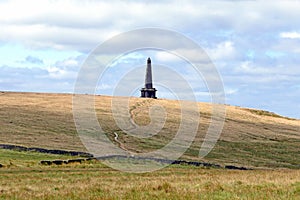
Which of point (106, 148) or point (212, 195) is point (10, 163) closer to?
point (106, 148)

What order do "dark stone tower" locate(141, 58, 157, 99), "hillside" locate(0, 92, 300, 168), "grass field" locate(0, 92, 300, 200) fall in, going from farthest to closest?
1. "dark stone tower" locate(141, 58, 157, 99)
2. "hillside" locate(0, 92, 300, 168)
3. "grass field" locate(0, 92, 300, 200)

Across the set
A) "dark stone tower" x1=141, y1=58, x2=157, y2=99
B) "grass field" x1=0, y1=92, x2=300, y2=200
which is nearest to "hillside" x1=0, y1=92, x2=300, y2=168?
"grass field" x1=0, y1=92, x2=300, y2=200

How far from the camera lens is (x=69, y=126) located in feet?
274

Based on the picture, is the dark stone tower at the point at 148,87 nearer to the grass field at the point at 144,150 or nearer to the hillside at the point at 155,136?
the hillside at the point at 155,136

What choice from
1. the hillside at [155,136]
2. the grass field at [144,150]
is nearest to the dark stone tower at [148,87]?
the hillside at [155,136]

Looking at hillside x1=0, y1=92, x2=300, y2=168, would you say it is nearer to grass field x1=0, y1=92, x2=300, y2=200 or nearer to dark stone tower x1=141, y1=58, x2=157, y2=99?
grass field x1=0, y1=92, x2=300, y2=200

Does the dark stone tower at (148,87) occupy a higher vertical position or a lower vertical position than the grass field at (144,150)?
higher

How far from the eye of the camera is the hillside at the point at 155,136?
232 ft

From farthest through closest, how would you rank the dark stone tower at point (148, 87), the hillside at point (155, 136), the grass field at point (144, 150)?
the dark stone tower at point (148, 87) → the hillside at point (155, 136) → the grass field at point (144, 150)

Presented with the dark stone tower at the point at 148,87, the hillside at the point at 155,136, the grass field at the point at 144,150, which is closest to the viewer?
the grass field at the point at 144,150

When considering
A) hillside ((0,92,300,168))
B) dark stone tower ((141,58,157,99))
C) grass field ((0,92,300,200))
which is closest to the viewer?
grass field ((0,92,300,200))

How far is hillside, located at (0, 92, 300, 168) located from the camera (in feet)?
232

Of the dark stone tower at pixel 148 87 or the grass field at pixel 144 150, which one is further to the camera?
the dark stone tower at pixel 148 87

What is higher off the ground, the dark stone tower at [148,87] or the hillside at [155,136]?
the dark stone tower at [148,87]
